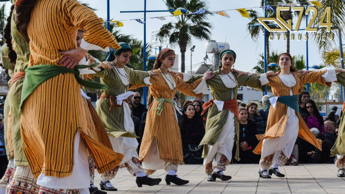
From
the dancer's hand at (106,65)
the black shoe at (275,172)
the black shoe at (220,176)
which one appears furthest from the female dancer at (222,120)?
the dancer's hand at (106,65)

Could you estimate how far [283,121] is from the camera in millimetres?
7422

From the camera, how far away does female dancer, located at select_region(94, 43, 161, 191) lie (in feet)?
20.0

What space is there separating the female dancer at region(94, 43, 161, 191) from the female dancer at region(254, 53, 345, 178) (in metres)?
2.02

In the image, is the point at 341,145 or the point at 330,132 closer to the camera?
the point at 341,145

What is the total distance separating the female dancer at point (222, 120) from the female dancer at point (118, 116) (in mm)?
1191

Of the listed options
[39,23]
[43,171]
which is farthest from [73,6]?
[43,171]

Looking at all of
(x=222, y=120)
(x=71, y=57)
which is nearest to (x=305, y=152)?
(x=222, y=120)

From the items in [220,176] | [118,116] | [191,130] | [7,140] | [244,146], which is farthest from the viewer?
[191,130]

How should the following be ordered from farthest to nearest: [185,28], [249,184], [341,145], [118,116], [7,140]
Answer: [185,28]
[341,145]
[249,184]
[118,116]
[7,140]

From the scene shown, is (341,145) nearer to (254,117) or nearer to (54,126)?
(254,117)

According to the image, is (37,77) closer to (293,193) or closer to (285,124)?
(293,193)

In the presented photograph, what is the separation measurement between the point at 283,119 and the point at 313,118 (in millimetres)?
3730

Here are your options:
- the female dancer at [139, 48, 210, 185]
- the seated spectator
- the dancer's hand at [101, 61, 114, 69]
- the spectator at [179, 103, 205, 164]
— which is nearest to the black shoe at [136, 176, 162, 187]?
the female dancer at [139, 48, 210, 185]

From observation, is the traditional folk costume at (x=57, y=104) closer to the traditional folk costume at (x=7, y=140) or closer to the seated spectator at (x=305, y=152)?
the traditional folk costume at (x=7, y=140)
